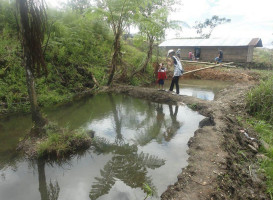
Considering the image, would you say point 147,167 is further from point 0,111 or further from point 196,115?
point 0,111

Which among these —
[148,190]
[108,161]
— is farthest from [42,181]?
[148,190]

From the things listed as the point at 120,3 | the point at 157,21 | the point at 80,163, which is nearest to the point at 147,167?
the point at 80,163

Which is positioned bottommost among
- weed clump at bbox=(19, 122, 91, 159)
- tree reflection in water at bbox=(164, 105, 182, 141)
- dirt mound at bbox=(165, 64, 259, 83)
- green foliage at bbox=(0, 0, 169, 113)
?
tree reflection in water at bbox=(164, 105, 182, 141)

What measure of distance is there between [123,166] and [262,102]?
503cm

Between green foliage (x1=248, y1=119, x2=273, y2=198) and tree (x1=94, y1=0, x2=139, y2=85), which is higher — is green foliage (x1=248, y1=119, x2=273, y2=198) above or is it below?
below

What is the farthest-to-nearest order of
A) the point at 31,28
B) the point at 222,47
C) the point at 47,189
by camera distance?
the point at 222,47 < the point at 31,28 < the point at 47,189

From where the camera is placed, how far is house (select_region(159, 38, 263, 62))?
18.0 m

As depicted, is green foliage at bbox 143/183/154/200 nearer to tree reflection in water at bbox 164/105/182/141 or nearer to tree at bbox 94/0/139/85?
tree reflection in water at bbox 164/105/182/141

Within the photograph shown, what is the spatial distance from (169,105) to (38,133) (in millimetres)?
4460

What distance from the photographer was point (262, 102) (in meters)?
5.98

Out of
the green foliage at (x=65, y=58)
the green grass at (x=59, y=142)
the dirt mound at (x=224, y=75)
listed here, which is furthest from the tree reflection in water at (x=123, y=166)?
the dirt mound at (x=224, y=75)

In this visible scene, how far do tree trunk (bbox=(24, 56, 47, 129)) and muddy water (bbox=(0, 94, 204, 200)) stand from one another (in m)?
0.78

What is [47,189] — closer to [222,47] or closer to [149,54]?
[149,54]

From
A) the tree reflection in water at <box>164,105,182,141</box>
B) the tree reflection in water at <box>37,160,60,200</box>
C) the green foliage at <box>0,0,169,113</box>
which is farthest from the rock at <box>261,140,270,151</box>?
the green foliage at <box>0,0,169,113</box>
